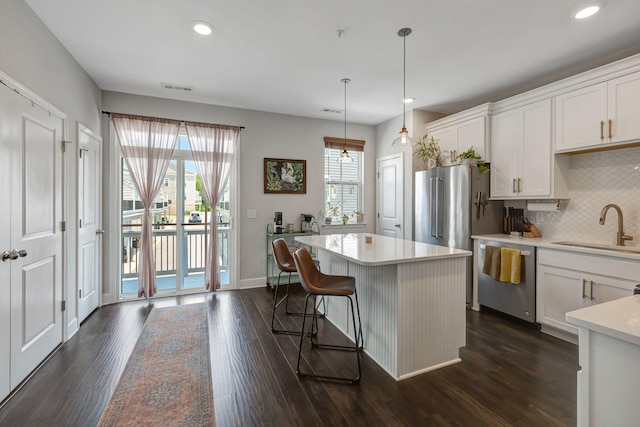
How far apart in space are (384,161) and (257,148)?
2.22m

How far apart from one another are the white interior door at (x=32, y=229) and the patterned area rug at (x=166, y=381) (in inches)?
27.2

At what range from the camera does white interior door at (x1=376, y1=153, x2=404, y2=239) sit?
4836mm

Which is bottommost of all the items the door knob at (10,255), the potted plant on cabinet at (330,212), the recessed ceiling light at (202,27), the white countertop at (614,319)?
the white countertop at (614,319)

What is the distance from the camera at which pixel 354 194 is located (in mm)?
5438

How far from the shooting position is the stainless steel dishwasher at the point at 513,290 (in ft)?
9.97

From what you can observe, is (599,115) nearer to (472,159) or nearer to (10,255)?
(472,159)

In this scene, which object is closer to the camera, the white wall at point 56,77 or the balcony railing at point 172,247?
the white wall at point 56,77

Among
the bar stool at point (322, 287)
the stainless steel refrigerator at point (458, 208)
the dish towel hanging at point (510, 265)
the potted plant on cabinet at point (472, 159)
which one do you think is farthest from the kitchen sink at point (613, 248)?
the bar stool at point (322, 287)

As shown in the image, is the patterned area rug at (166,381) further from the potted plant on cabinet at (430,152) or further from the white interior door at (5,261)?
the potted plant on cabinet at (430,152)

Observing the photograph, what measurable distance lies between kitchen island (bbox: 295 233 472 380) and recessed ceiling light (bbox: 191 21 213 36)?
7.06 feet

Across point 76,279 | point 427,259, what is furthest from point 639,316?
point 76,279

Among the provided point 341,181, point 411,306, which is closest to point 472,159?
point 341,181

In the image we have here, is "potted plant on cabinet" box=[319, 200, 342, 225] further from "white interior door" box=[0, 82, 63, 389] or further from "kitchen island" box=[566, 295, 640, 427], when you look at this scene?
"kitchen island" box=[566, 295, 640, 427]

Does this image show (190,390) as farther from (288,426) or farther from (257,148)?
(257,148)
